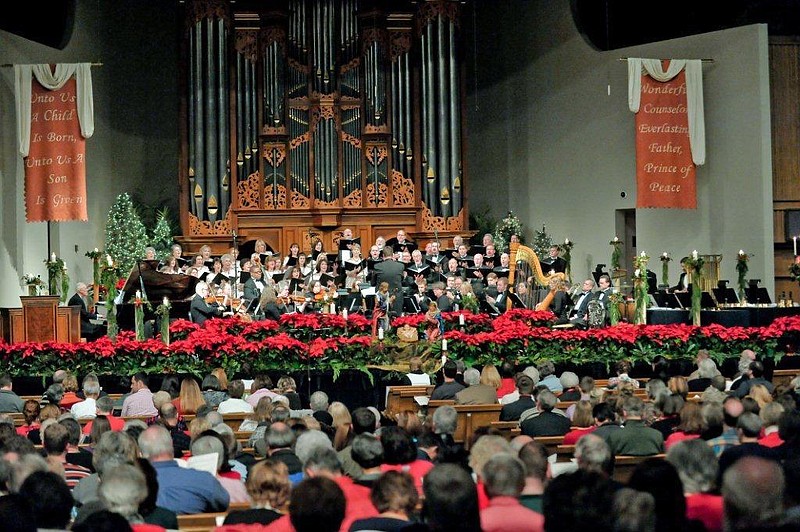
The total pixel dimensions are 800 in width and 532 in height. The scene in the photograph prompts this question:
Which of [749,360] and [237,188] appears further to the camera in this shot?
[237,188]

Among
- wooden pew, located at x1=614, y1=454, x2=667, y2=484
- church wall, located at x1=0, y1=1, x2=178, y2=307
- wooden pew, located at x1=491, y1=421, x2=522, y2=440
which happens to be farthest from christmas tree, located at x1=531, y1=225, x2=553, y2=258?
wooden pew, located at x1=614, y1=454, x2=667, y2=484

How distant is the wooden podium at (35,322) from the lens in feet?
46.8

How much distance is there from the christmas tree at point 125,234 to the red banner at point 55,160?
2418 mm

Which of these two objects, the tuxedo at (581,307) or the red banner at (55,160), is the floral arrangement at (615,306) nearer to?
the tuxedo at (581,307)

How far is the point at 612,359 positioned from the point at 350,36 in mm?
10491

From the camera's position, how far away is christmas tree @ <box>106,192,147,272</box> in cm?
1975

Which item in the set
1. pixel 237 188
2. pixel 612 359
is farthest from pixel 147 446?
pixel 237 188

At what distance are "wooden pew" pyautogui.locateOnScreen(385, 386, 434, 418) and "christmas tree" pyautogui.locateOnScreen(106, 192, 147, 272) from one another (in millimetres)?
9451

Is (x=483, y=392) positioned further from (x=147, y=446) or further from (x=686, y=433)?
(x=147, y=446)

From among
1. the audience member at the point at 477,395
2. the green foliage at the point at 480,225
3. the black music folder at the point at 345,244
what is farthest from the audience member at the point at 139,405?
the green foliage at the point at 480,225

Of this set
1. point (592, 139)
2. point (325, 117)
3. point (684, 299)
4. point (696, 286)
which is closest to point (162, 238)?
point (325, 117)

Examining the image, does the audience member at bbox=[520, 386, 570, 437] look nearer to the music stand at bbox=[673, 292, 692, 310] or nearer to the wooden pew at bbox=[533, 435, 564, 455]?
the wooden pew at bbox=[533, 435, 564, 455]

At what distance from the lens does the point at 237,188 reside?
21641 mm

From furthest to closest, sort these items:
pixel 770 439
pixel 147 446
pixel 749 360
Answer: pixel 749 360
pixel 770 439
pixel 147 446
